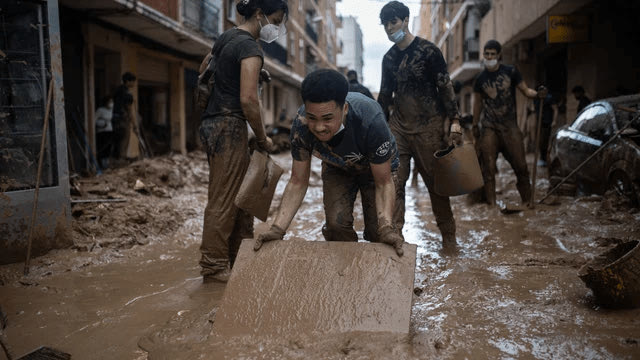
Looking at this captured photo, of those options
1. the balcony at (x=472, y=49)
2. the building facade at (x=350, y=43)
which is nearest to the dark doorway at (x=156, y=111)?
the balcony at (x=472, y=49)

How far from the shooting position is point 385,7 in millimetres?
4121

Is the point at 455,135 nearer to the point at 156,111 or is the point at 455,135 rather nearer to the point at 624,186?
the point at 624,186

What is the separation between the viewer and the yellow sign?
10602 mm

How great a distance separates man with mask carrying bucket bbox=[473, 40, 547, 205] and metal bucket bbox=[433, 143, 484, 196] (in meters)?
2.19

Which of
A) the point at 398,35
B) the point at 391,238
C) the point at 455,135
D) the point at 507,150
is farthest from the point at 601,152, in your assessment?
the point at 391,238

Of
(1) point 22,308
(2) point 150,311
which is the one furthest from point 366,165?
(1) point 22,308

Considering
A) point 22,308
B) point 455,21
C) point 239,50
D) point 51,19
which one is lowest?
point 22,308

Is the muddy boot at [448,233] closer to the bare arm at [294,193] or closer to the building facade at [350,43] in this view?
the bare arm at [294,193]

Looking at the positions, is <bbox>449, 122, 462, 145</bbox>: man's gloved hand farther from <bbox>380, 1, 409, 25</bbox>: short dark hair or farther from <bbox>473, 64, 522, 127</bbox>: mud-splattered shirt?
<bbox>473, 64, 522, 127</bbox>: mud-splattered shirt

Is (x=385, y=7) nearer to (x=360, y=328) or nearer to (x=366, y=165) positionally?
(x=366, y=165)

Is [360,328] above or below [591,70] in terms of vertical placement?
below

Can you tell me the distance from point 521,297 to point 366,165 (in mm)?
1211

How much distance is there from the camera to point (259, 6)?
3453 millimetres

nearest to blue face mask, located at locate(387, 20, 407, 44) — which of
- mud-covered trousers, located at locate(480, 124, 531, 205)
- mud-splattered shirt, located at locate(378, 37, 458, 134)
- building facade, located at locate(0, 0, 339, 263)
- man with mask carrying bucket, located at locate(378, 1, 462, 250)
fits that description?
man with mask carrying bucket, located at locate(378, 1, 462, 250)
